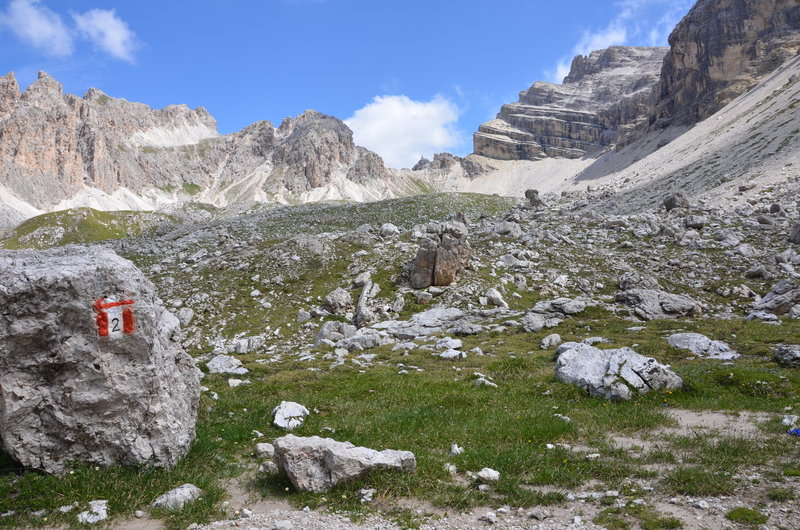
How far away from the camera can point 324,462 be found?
329 inches

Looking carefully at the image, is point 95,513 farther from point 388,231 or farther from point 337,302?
point 388,231

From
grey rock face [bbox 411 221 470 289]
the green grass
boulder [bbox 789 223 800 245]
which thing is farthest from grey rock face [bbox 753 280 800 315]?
the green grass

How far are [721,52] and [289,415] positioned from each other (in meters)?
225

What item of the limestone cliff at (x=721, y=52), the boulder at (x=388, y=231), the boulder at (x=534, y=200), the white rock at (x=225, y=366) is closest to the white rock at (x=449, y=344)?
the white rock at (x=225, y=366)

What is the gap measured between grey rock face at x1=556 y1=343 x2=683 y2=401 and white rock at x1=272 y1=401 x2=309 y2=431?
9.56 m

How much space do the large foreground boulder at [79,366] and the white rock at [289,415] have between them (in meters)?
3.39

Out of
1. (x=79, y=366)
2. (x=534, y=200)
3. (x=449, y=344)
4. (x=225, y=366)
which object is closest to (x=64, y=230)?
(x=534, y=200)

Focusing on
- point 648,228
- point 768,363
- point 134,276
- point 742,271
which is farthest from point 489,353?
point 648,228

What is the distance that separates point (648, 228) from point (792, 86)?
96729 millimetres

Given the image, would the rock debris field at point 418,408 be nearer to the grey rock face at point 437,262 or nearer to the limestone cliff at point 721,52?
the grey rock face at point 437,262

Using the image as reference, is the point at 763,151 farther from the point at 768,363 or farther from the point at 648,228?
the point at 768,363

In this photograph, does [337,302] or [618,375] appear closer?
[618,375]

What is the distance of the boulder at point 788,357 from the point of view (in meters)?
16.6

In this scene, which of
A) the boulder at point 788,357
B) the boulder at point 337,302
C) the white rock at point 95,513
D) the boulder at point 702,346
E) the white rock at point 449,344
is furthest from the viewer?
the boulder at point 337,302
